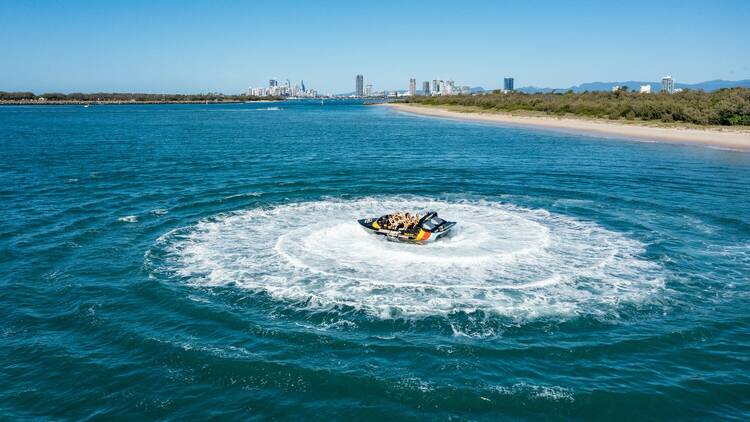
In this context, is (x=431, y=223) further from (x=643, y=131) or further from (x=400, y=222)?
(x=643, y=131)

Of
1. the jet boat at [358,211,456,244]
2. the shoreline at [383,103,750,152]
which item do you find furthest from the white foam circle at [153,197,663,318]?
the shoreline at [383,103,750,152]

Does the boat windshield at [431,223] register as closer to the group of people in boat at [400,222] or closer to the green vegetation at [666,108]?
the group of people in boat at [400,222]

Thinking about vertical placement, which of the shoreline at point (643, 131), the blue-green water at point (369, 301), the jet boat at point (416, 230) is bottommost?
the blue-green water at point (369, 301)

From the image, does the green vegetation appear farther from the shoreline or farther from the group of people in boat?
the group of people in boat

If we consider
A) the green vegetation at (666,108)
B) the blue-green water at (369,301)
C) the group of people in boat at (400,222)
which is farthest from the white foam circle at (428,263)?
the green vegetation at (666,108)

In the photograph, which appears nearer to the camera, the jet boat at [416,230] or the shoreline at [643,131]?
the jet boat at [416,230]

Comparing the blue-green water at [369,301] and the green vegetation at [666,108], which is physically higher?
the green vegetation at [666,108]
